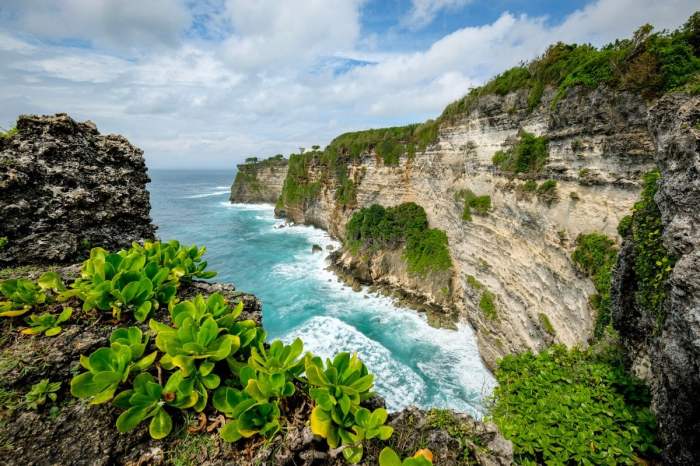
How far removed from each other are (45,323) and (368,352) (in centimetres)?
1652

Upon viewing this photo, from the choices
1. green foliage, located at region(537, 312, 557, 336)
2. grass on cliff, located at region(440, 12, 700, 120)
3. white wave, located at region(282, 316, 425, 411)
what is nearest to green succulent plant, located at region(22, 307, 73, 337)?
grass on cliff, located at region(440, 12, 700, 120)

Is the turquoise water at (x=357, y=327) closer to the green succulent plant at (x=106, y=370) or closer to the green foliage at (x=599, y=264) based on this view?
the green foliage at (x=599, y=264)

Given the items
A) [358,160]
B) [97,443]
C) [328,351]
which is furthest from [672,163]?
[358,160]

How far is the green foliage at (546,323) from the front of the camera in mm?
11258

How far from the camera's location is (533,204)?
12188 millimetres

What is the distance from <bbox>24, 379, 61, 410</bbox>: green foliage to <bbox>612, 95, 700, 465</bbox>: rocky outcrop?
628 centimetres

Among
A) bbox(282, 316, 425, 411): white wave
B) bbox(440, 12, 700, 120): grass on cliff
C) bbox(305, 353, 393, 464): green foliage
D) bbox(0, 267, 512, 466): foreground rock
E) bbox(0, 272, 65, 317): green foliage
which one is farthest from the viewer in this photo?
bbox(282, 316, 425, 411): white wave

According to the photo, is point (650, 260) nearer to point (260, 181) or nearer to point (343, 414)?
point (343, 414)

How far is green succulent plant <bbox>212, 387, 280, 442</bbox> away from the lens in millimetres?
1824

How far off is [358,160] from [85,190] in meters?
30.0

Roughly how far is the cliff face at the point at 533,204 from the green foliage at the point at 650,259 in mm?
4367

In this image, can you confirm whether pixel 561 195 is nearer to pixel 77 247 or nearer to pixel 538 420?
pixel 538 420

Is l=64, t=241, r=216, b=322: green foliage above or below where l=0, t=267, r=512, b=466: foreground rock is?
above

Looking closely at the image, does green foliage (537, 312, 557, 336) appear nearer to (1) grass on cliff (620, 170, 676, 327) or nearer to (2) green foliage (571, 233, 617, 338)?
(2) green foliage (571, 233, 617, 338)
